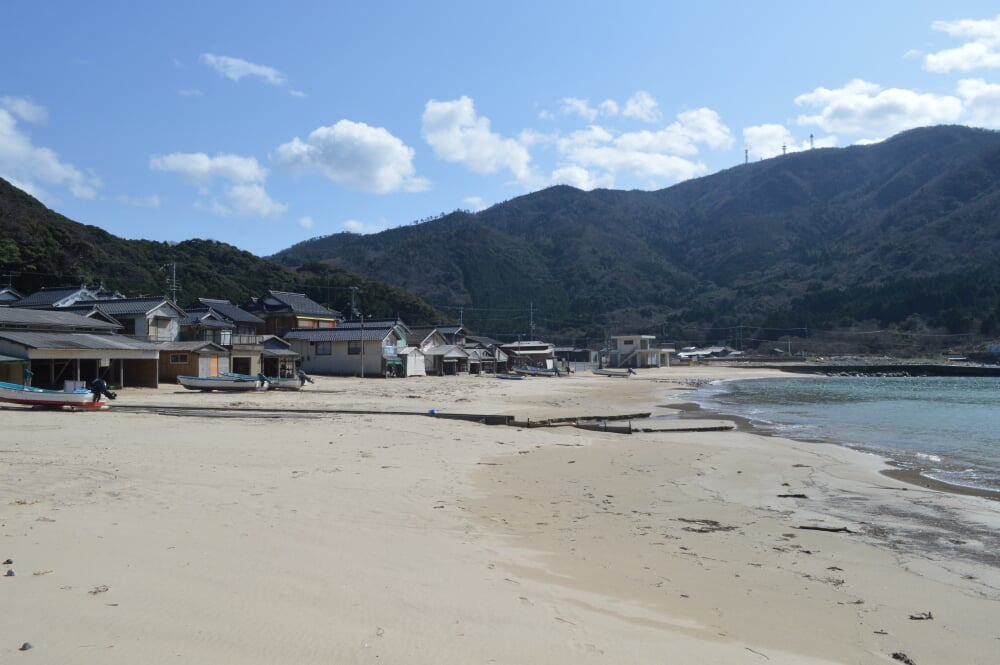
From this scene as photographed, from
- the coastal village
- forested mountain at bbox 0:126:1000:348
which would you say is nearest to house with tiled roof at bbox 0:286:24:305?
the coastal village

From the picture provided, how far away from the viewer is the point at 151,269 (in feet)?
240

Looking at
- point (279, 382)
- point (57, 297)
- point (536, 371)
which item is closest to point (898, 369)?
point (536, 371)

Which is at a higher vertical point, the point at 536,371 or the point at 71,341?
the point at 71,341

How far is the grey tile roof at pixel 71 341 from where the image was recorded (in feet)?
85.3

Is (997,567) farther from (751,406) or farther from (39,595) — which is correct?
(751,406)

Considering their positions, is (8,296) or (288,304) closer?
(8,296)

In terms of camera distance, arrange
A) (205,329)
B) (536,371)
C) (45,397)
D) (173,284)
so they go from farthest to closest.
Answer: (536,371) → (173,284) → (205,329) → (45,397)

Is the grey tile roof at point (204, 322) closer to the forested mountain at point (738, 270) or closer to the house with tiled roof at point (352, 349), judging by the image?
the house with tiled roof at point (352, 349)

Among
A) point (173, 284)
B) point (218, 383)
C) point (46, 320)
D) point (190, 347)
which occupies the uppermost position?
point (173, 284)

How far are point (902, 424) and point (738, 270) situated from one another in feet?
518

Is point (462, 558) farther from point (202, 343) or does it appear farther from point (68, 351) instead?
point (202, 343)

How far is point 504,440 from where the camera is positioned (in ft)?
58.0

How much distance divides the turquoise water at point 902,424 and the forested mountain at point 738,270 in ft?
266

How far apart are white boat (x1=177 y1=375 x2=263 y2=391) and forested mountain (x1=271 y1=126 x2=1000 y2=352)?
9049 cm
